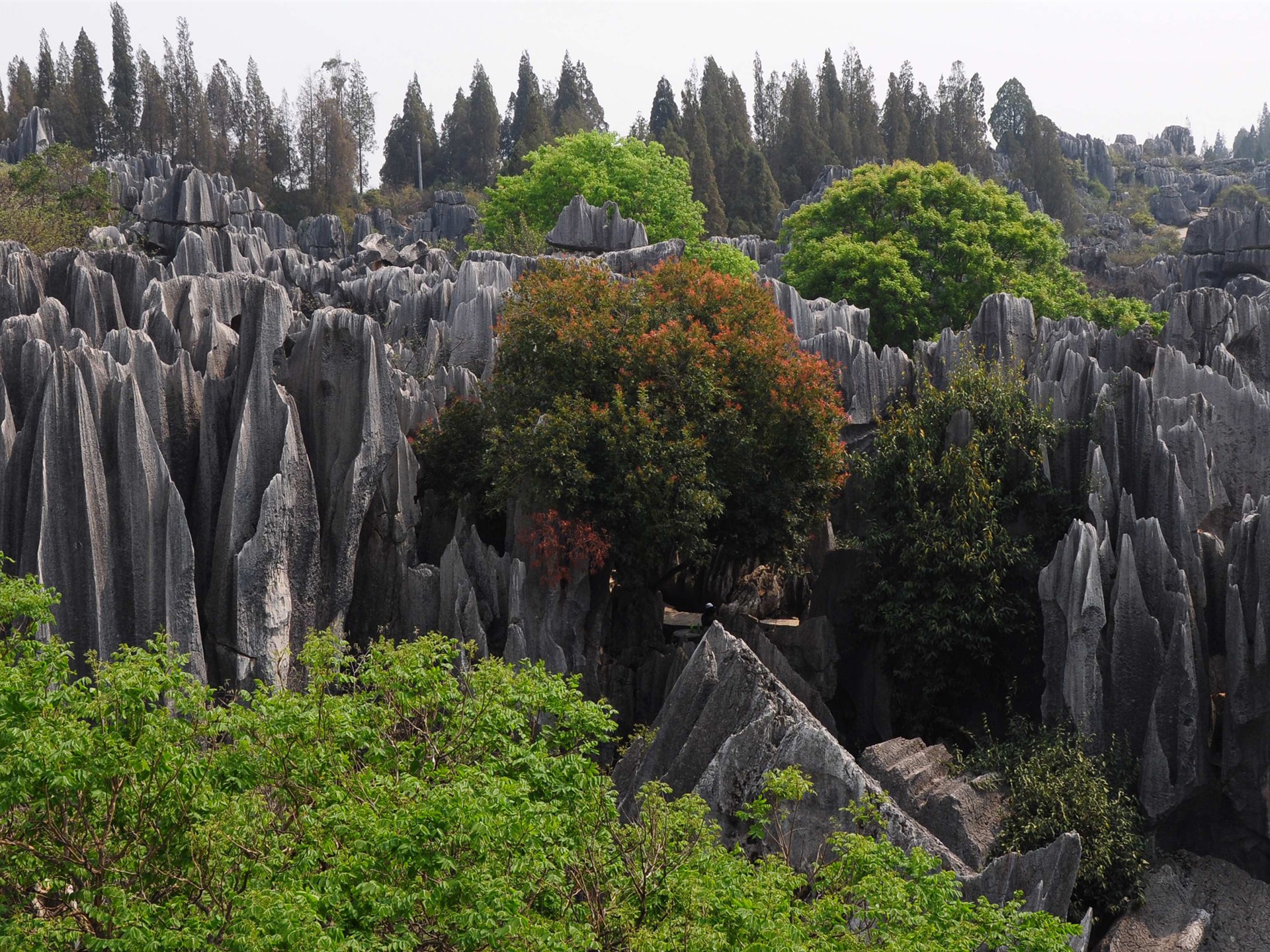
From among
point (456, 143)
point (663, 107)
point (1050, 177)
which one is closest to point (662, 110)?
point (663, 107)

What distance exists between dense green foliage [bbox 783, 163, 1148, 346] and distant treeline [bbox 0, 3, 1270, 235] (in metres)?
33.6

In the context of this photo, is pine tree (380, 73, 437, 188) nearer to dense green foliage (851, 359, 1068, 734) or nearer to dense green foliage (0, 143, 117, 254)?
dense green foliage (0, 143, 117, 254)

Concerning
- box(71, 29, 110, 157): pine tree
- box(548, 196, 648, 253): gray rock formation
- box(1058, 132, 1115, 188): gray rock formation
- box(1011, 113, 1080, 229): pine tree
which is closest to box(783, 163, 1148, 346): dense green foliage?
box(548, 196, 648, 253): gray rock formation

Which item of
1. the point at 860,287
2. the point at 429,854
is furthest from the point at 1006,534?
the point at 860,287

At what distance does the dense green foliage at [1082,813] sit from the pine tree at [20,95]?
7993cm

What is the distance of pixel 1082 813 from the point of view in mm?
13406

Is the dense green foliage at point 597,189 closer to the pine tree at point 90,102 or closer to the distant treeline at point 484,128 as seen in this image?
the distant treeline at point 484,128

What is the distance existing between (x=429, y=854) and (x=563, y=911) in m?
1.12

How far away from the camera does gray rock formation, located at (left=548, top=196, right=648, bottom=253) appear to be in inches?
1617

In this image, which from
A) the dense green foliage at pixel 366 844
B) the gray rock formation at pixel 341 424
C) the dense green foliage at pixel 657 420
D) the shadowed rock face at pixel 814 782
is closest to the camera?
the dense green foliage at pixel 366 844

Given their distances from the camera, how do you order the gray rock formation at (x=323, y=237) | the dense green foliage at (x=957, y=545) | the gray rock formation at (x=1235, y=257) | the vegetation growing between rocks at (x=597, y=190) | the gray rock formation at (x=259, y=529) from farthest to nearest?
the gray rock formation at (x=323, y=237), the gray rock formation at (x=1235, y=257), the vegetation growing between rocks at (x=597, y=190), the dense green foliage at (x=957, y=545), the gray rock formation at (x=259, y=529)

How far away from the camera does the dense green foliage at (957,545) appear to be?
1673 centimetres

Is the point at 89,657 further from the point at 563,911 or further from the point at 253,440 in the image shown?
the point at 253,440

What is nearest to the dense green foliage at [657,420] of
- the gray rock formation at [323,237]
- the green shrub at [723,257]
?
the green shrub at [723,257]
